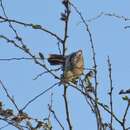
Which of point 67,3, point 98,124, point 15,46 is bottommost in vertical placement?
point 98,124

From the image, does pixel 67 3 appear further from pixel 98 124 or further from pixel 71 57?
pixel 98 124

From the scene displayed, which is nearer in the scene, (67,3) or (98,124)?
(98,124)

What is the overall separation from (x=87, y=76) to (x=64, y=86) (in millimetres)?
207

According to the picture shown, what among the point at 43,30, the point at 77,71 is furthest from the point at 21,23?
the point at 77,71

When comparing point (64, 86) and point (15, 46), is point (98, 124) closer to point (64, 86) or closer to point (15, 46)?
point (64, 86)

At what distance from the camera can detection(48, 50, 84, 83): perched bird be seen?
9.69 feet

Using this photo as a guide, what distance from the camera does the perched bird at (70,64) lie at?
2.95 m

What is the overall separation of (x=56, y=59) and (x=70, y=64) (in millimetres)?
116

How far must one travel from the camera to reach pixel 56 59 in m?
2.95

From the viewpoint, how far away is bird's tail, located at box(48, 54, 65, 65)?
2932mm

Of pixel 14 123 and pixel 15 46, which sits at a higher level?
pixel 15 46

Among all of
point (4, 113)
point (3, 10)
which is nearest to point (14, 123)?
point (4, 113)

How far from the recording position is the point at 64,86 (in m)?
2.94

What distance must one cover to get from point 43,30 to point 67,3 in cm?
22
